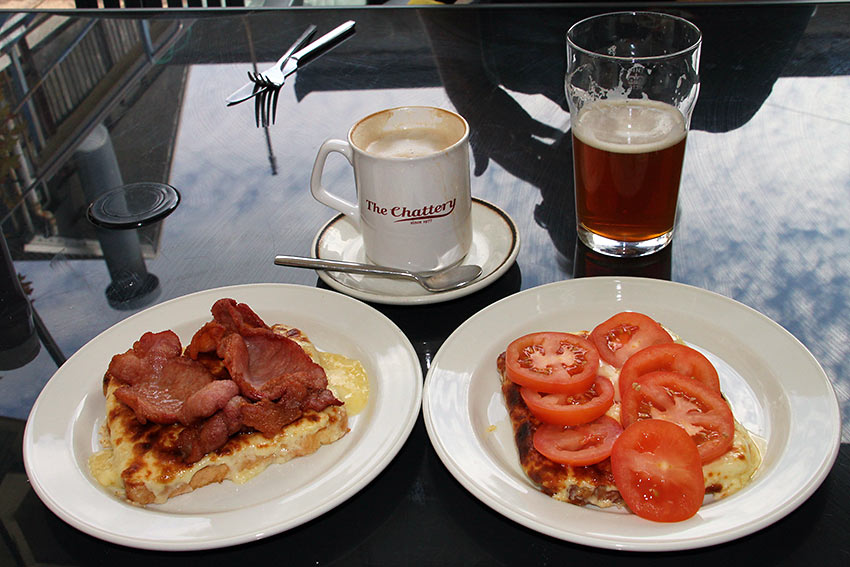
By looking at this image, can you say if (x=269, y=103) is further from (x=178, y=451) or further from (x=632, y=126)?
(x=178, y=451)

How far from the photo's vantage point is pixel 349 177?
1.95 meters

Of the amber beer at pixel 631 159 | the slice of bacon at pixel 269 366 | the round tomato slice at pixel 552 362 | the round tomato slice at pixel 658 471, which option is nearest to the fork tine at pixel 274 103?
the amber beer at pixel 631 159

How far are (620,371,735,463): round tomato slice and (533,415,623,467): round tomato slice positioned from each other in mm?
35

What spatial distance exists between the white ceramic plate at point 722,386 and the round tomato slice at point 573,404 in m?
0.08

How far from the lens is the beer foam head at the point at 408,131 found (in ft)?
5.06

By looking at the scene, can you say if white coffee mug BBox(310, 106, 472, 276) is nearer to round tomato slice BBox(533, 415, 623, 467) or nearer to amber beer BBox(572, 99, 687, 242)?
amber beer BBox(572, 99, 687, 242)

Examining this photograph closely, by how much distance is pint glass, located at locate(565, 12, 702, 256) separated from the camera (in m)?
1.43

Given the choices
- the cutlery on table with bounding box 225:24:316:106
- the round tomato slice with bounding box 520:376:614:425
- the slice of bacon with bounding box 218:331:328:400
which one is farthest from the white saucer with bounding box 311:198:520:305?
the cutlery on table with bounding box 225:24:316:106

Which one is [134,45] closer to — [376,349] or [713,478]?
[376,349]

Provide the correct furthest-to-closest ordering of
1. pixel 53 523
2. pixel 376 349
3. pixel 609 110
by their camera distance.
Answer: pixel 609 110 < pixel 376 349 < pixel 53 523

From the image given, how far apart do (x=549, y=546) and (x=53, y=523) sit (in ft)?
2.31

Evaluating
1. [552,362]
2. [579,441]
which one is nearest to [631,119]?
[552,362]

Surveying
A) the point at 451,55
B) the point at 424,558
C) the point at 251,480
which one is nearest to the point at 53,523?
the point at 251,480

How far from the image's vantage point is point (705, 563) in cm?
101
